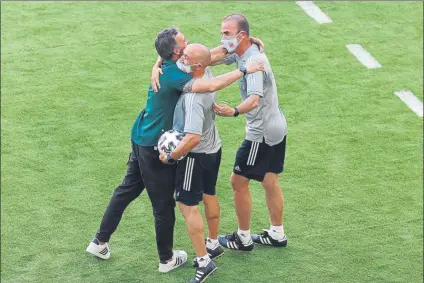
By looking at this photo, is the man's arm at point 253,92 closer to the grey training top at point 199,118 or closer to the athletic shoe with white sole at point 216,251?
the grey training top at point 199,118

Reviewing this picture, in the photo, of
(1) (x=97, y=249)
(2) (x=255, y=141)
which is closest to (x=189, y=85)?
(2) (x=255, y=141)

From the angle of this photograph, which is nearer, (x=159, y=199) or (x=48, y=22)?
(x=159, y=199)

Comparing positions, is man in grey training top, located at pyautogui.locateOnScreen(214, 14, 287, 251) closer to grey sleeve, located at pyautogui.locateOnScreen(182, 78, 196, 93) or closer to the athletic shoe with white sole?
the athletic shoe with white sole

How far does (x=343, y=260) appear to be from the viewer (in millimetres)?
7758

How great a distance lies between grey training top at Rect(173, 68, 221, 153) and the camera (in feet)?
22.4

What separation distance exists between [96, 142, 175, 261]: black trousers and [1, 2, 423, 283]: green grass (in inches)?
11.2

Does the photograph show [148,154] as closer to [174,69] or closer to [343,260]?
[174,69]

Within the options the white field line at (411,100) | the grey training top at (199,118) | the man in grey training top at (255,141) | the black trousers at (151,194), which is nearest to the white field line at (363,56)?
the white field line at (411,100)

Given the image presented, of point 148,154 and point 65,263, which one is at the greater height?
point 148,154

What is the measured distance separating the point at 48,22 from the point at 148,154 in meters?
5.43

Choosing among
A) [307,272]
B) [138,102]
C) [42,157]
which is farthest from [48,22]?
[307,272]

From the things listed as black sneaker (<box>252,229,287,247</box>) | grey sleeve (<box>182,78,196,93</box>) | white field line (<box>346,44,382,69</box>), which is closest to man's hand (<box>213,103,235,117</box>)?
grey sleeve (<box>182,78,196,93</box>)

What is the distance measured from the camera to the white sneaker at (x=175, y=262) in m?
7.53

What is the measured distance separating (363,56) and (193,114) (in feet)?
16.9
